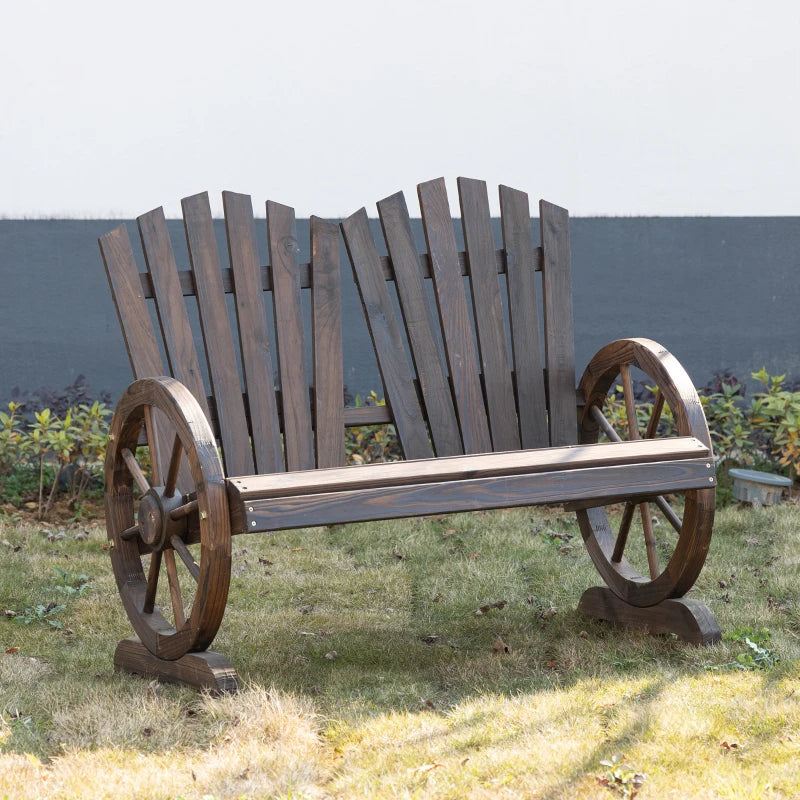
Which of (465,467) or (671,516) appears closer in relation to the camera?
(465,467)

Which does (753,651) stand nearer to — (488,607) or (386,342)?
(488,607)

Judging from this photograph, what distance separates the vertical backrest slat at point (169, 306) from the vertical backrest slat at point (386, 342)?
1.79ft

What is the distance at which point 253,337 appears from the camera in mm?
2947

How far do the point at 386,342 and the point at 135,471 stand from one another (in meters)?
0.88

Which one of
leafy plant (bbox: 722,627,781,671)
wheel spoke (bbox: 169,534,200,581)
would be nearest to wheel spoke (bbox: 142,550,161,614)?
wheel spoke (bbox: 169,534,200,581)

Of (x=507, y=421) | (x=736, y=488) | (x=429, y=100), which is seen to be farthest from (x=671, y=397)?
(x=429, y=100)

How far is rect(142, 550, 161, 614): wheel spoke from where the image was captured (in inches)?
101

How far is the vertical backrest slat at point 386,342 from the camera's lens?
120 inches

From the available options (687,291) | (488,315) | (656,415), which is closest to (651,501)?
(656,415)

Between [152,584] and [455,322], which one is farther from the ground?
[455,322]

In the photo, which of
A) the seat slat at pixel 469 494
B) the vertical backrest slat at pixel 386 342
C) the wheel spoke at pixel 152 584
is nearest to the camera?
the seat slat at pixel 469 494

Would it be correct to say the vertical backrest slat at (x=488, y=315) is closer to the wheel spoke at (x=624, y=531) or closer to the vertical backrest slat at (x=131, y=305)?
the wheel spoke at (x=624, y=531)

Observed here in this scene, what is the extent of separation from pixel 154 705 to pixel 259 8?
406 cm

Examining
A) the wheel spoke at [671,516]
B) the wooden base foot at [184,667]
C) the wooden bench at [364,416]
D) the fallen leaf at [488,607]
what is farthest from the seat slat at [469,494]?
the fallen leaf at [488,607]
